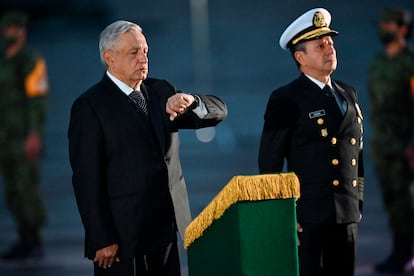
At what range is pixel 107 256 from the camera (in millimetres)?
5145

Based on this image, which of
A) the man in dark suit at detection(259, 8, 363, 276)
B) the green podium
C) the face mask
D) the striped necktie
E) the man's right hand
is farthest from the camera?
the face mask

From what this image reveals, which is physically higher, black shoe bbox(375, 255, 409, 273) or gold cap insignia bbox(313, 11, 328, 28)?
gold cap insignia bbox(313, 11, 328, 28)

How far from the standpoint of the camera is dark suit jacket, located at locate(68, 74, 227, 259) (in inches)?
203

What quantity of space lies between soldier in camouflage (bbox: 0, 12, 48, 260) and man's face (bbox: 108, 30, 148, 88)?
4.55m

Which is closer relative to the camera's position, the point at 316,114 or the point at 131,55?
the point at 131,55

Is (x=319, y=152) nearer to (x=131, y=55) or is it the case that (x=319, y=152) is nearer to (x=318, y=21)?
(x=318, y=21)

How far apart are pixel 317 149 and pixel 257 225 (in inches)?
52.7

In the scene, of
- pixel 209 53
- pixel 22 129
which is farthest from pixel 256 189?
pixel 209 53

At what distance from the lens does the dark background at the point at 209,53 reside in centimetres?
1592

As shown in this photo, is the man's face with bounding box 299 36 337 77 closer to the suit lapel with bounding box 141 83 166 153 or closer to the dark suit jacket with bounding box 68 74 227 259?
the dark suit jacket with bounding box 68 74 227 259

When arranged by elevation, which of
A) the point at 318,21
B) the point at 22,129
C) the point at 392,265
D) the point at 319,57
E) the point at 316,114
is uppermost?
the point at 318,21

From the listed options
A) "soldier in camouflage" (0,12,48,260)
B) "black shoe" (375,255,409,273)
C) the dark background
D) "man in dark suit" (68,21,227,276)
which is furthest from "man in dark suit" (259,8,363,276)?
the dark background

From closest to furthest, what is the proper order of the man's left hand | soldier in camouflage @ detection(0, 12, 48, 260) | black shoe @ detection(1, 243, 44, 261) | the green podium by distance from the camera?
the green podium → the man's left hand → soldier in camouflage @ detection(0, 12, 48, 260) → black shoe @ detection(1, 243, 44, 261)

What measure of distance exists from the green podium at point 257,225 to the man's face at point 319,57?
50.4 inches
